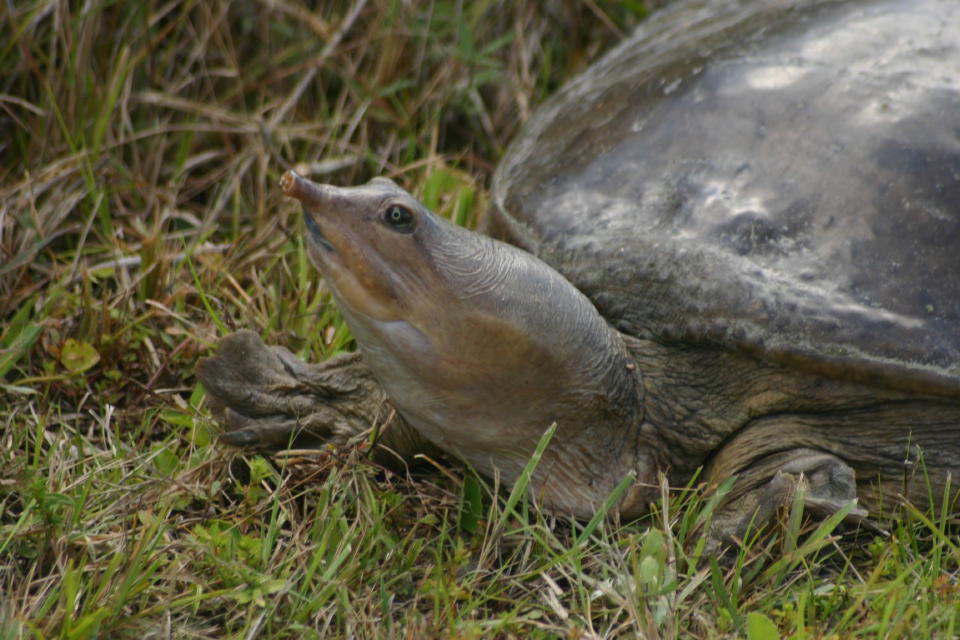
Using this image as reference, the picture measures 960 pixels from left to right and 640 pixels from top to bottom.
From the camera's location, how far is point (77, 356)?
2.45 metres

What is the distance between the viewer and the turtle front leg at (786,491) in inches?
74.8

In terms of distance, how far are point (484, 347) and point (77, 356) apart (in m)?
1.06

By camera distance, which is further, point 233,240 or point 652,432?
point 233,240

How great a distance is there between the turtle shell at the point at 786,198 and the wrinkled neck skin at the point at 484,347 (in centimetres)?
21

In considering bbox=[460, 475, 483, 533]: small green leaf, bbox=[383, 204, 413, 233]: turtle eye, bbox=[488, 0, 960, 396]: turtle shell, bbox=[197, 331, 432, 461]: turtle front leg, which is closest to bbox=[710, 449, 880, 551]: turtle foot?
bbox=[488, 0, 960, 396]: turtle shell

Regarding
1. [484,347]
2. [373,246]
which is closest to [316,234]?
[373,246]

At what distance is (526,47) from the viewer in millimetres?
3713

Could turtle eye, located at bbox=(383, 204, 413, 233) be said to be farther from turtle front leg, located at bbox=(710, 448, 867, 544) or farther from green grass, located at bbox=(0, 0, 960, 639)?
turtle front leg, located at bbox=(710, 448, 867, 544)

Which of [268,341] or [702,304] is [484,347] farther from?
[268,341]

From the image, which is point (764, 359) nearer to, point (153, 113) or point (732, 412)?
point (732, 412)

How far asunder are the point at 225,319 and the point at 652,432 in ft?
3.42

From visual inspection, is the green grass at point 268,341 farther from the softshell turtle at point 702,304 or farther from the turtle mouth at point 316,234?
the turtle mouth at point 316,234

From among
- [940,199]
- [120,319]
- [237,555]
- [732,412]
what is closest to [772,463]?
[732,412]

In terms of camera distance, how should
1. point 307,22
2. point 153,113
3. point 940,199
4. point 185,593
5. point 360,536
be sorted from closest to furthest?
point 185,593, point 360,536, point 940,199, point 153,113, point 307,22
